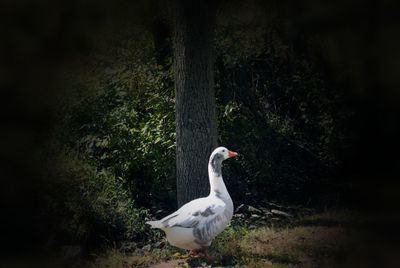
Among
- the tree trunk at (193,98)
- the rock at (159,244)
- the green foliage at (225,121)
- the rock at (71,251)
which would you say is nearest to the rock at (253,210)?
the green foliage at (225,121)

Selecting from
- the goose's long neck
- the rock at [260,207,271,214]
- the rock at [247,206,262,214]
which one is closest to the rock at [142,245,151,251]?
the goose's long neck

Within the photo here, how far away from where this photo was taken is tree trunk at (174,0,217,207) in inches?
183

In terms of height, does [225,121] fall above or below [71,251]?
above

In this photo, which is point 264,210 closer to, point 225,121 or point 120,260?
point 225,121

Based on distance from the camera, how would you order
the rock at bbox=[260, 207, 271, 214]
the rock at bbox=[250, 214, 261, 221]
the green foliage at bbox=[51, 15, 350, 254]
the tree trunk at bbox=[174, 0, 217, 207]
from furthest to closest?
the rock at bbox=[260, 207, 271, 214] < the green foliage at bbox=[51, 15, 350, 254] < the rock at bbox=[250, 214, 261, 221] < the tree trunk at bbox=[174, 0, 217, 207]

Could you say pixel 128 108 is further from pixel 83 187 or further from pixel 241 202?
pixel 241 202

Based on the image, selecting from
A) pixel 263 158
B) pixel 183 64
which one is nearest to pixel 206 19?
pixel 183 64

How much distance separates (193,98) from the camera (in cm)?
466

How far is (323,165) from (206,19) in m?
2.97

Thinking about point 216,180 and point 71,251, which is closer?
point 216,180

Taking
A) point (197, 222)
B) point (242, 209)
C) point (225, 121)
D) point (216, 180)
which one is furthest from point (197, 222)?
point (225, 121)

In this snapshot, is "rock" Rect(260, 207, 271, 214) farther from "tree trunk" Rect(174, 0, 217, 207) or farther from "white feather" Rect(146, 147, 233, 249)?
"white feather" Rect(146, 147, 233, 249)

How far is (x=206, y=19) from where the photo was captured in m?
4.69

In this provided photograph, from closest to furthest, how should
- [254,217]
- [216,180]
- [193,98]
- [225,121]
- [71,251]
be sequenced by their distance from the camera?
[216,180] → [71,251] → [193,98] → [254,217] → [225,121]
